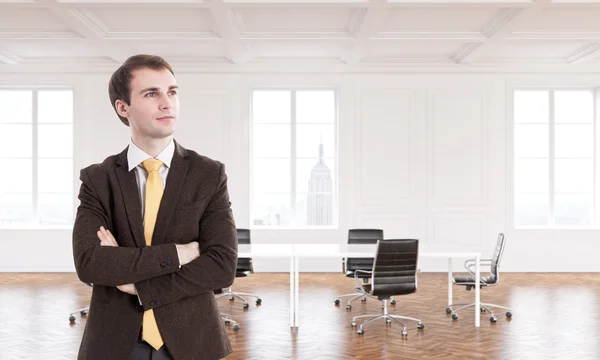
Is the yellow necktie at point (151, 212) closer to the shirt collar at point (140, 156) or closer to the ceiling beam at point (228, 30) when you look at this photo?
the shirt collar at point (140, 156)

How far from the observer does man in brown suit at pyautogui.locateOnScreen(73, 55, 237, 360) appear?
1542mm

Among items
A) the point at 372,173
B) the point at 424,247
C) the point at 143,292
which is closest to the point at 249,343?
the point at 424,247

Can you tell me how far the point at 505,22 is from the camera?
334 inches

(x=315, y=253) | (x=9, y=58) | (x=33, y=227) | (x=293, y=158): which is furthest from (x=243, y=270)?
(x=9, y=58)

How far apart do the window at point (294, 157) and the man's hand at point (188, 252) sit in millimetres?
9896

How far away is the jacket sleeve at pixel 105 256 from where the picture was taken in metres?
1.56

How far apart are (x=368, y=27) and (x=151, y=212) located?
759 centimetres

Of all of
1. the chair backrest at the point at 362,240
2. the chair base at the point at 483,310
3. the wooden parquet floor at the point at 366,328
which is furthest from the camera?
the chair backrest at the point at 362,240

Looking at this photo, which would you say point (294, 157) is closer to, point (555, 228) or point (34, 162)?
point (34, 162)

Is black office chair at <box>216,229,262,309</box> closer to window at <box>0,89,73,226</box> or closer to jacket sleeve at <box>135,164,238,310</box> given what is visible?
window at <box>0,89,73,226</box>

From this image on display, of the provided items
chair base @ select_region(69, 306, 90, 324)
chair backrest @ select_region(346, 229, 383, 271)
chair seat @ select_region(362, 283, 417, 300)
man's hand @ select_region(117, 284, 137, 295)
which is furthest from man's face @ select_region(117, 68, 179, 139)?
chair backrest @ select_region(346, 229, 383, 271)

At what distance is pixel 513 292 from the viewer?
9078 mm

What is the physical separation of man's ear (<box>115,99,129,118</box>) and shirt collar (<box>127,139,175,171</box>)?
0.26 feet

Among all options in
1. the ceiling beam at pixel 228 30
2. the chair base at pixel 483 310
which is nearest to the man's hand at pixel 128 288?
the chair base at pixel 483 310
